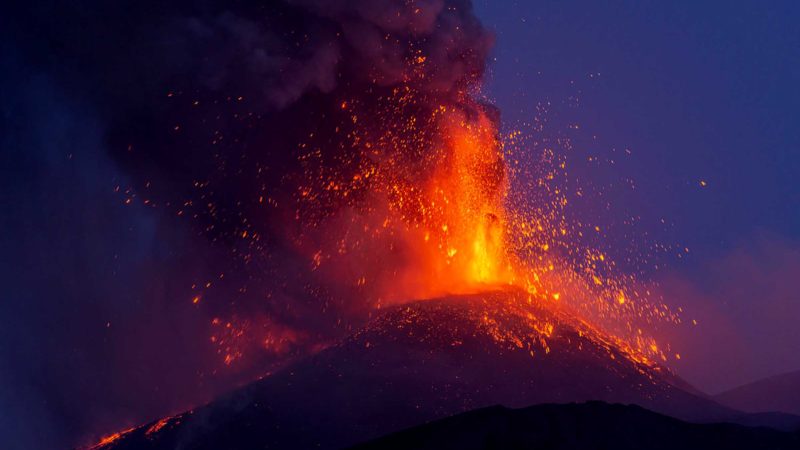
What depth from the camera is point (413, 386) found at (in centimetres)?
1281

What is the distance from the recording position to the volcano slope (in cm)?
1188

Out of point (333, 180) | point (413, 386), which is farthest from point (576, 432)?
point (333, 180)

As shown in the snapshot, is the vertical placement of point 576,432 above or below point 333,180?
below

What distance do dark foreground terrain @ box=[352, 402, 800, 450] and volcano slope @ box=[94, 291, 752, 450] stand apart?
1.33 meters

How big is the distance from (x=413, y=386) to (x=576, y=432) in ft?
12.1

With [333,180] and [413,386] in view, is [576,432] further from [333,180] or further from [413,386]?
[333,180]

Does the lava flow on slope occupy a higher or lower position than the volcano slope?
higher

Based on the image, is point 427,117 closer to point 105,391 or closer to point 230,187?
point 230,187

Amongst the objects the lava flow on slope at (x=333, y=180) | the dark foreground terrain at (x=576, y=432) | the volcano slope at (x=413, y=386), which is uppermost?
the lava flow on slope at (x=333, y=180)

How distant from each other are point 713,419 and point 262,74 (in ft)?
54.1

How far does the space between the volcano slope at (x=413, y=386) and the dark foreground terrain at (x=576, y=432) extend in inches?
52.2

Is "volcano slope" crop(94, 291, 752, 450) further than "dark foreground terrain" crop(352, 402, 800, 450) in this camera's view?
Yes

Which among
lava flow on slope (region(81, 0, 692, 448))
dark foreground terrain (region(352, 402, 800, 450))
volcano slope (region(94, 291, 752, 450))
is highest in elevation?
lava flow on slope (region(81, 0, 692, 448))

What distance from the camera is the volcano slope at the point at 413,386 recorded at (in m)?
11.9
